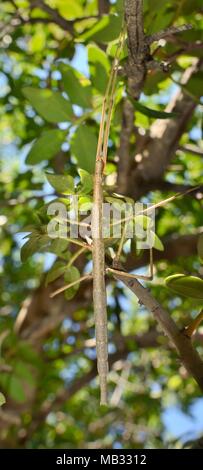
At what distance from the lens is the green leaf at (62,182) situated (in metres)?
1.05

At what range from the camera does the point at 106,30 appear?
4.20 feet

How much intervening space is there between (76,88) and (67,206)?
1.50 ft

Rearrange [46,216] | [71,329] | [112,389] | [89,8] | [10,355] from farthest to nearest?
[112,389]
[71,329]
[10,355]
[89,8]
[46,216]

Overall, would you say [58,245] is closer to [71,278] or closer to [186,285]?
[71,278]

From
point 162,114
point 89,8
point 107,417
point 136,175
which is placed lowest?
point 107,417

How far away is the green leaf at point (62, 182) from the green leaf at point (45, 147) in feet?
1.19

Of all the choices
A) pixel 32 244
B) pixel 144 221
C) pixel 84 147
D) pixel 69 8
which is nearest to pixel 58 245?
pixel 32 244

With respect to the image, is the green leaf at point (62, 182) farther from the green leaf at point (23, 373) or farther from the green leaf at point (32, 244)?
the green leaf at point (23, 373)

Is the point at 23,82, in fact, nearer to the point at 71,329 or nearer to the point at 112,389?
the point at 71,329

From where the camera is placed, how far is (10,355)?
7.33 ft

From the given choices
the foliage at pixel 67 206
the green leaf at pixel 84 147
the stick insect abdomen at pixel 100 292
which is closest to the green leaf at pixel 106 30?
the foliage at pixel 67 206

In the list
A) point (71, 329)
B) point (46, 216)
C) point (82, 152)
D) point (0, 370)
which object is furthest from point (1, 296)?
point (46, 216)

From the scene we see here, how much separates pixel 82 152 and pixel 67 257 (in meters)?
0.31

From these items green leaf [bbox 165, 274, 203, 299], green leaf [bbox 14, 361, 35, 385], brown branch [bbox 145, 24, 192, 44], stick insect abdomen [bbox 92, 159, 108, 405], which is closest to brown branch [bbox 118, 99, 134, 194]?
brown branch [bbox 145, 24, 192, 44]
